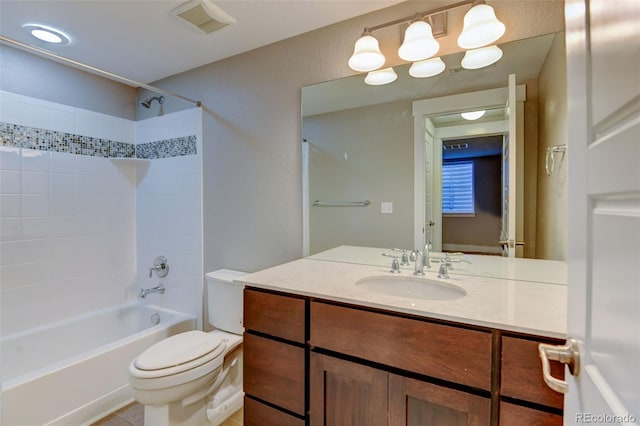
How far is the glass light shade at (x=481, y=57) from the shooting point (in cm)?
135

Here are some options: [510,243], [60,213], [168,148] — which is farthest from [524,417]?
[60,213]

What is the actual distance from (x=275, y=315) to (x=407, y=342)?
54cm

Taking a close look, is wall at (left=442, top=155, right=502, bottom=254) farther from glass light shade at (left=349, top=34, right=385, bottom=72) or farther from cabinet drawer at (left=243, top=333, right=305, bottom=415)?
cabinet drawer at (left=243, top=333, right=305, bottom=415)

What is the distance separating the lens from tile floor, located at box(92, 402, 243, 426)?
5.62ft

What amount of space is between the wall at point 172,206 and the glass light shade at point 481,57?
182 cm

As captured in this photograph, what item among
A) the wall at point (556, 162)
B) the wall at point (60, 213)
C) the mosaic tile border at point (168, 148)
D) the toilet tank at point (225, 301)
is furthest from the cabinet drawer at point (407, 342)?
the wall at point (60, 213)

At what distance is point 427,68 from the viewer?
4.90 feet

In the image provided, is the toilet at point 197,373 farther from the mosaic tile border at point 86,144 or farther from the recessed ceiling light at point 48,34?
the recessed ceiling light at point 48,34

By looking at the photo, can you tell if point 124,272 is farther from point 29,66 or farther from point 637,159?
point 637,159

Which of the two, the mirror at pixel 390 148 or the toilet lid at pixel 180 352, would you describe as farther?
the toilet lid at pixel 180 352

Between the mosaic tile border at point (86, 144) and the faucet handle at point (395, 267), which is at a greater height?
the mosaic tile border at point (86, 144)

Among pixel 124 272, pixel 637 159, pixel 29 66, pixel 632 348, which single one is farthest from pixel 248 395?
pixel 29 66

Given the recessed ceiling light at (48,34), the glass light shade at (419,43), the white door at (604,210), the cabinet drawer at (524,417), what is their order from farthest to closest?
the recessed ceiling light at (48,34) < the glass light shade at (419,43) < the cabinet drawer at (524,417) < the white door at (604,210)

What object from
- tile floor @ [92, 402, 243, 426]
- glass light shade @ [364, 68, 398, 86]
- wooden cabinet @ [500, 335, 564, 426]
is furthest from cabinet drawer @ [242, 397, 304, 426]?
glass light shade @ [364, 68, 398, 86]
